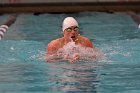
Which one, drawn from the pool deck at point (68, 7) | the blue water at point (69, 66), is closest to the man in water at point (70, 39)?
the blue water at point (69, 66)

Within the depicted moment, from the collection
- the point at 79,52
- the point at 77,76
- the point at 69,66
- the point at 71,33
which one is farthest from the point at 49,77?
the point at 71,33

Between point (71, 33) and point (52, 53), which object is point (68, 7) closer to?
point (52, 53)

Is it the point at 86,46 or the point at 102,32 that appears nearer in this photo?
the point at 86,46

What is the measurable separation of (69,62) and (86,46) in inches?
27.6

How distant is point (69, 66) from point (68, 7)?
33.1 ft

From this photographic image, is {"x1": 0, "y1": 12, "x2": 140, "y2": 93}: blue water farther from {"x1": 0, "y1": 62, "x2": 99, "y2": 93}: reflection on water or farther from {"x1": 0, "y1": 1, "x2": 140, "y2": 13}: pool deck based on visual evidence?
{"x1": 0, "y1": 1, "x2": 140, "y2": 13}: pool deck

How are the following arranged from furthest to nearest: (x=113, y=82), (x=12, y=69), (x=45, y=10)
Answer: (x=45, y=10), (x=12, y=69), (x=113, y=82)

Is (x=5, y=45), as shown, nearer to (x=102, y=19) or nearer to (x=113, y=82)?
(x=113, y=82)

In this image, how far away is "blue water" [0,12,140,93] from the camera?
4.51 m

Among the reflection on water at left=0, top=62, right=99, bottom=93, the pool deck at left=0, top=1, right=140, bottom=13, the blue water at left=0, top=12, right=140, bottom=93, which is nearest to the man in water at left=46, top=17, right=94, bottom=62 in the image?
the blue water at left=0, top=12, right=140, bottom=93

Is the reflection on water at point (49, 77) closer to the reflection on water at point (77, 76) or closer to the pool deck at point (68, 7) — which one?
the reflection on water at point (77, 76)

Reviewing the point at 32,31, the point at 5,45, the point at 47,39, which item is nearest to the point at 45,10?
the point at 32,31

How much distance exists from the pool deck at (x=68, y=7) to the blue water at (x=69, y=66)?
179 inches

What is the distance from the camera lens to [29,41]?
8.64 m
